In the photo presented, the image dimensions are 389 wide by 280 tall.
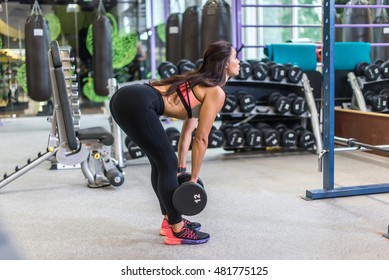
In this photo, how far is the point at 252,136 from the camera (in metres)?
5.27

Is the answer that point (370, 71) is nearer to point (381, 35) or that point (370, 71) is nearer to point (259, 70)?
point (259, 70)

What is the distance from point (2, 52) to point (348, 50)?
635cm

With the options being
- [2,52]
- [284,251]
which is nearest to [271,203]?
[284,251]

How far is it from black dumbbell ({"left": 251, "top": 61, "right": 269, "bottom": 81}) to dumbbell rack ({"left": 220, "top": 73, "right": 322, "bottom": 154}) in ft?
0.16

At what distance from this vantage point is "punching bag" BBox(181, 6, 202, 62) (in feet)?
22.6

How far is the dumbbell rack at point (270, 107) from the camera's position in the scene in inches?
214

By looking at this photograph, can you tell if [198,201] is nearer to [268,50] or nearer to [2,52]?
[268,50]

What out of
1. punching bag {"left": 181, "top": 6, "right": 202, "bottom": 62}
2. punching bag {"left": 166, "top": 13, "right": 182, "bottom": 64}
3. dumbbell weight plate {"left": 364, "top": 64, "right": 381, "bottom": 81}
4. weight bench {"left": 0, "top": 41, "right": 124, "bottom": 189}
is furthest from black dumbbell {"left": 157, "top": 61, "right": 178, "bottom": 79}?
punching bag {"left": 166, "top": 13, "right": 182, "bottom": 64}

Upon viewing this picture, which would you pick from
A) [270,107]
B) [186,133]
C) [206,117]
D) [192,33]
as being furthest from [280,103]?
[206,117]

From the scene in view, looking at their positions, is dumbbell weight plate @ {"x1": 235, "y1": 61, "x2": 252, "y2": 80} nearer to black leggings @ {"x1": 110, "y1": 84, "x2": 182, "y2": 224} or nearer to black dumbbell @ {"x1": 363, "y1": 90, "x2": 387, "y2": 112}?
black dumbbell @ {"x1": 363, "y1": 90, "x2": 387, "y2": 112}

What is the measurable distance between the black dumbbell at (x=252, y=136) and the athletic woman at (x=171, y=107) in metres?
2.67

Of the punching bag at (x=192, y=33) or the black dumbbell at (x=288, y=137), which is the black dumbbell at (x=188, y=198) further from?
the punching bag at (x=192, y=33)

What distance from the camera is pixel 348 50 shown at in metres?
5.86

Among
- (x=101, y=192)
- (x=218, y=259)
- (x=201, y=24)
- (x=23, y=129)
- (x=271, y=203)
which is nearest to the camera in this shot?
(x=218, y=259)
